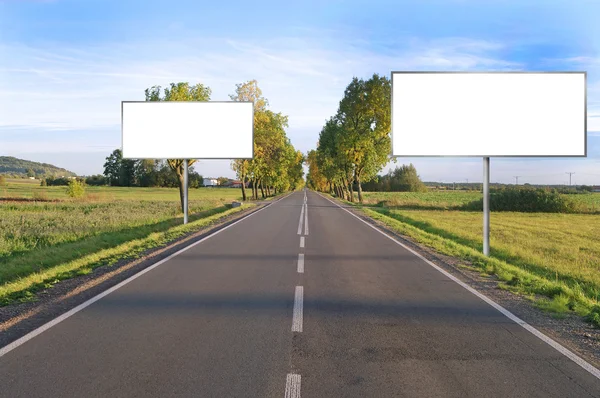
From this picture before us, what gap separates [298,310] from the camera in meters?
6.55

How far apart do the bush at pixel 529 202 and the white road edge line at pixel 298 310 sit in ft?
124

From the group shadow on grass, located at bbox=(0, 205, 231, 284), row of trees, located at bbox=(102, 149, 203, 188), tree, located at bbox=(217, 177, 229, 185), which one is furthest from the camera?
tree, located at bbox=(217, 177, 229, 185)

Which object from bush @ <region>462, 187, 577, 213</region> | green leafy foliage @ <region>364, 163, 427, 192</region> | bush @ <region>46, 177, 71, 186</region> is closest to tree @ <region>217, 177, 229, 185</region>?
green leafy foliage @ <region>364, 163, 427, 192</region>

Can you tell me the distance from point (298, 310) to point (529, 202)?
41.3 meters

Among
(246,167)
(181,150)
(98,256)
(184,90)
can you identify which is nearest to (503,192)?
(246,167)

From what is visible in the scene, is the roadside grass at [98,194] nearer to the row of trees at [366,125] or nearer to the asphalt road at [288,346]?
the row of trees at [366,125]

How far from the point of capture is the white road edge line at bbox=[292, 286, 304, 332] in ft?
18.9

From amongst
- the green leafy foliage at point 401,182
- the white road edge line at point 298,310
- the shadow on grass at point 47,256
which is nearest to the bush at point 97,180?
the green leafy foliage at point 401,182

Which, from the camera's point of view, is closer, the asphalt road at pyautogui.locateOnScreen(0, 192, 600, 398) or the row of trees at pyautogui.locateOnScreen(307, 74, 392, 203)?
the asphalt road at pyautogui.locateOnScreen(0, 192, 600, 398)

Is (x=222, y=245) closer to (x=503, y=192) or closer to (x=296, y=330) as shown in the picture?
(x=296, y=330)

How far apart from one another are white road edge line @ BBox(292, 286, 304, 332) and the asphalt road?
0.03 m

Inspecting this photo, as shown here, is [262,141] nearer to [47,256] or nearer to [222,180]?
[47,256]

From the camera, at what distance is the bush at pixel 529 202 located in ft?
136

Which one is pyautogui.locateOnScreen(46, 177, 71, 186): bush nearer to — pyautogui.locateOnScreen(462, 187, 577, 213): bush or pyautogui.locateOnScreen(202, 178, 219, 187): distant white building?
pyautogui.locateOnScreen(202, 178, 219, 187): distant white building
